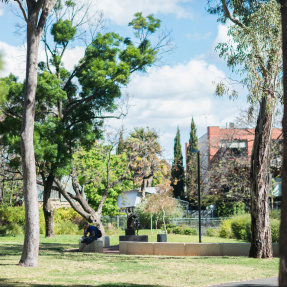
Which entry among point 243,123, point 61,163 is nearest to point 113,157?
point 243,123

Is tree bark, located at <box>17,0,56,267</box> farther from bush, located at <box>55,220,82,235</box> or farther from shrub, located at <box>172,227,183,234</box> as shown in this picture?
shrub, located at <box>172,227,183,234</box>

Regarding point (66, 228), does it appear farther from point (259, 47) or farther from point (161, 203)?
point (259, 47)

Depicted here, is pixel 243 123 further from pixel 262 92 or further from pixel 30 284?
pixel 30 284

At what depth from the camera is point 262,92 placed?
648 inches

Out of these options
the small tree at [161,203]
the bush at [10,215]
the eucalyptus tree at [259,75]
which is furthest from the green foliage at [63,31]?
the small tree at [161,203]

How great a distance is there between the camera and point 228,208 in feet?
153

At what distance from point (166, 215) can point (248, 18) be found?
24.8 metres

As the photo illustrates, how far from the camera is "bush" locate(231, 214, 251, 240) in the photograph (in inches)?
1114

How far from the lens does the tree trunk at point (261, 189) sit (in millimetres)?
16641

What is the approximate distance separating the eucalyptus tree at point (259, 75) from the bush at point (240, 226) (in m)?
11.4

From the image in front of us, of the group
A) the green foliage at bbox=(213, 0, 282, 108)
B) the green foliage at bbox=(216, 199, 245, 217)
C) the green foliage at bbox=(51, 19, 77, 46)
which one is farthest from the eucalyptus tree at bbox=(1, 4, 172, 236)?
the green foliage at bbox=(216, 199, 245, 217)

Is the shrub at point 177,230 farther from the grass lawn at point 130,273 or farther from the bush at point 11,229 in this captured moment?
the grass lawn at point 130,273

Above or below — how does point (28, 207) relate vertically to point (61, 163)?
below

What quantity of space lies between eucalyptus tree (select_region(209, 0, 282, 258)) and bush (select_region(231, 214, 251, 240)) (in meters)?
11.4
